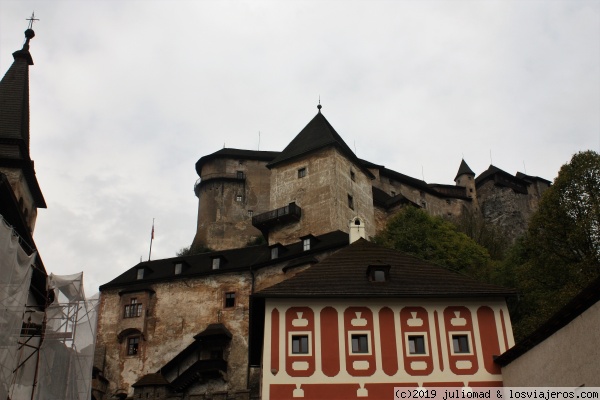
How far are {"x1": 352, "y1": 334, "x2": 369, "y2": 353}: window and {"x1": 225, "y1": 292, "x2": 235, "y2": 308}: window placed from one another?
79.4ft

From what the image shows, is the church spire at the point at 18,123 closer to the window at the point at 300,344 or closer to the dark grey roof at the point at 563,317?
the window at the point at 300,344

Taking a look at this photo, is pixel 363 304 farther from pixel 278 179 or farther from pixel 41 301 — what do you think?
pixel 278 179

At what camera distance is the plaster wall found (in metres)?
14.7

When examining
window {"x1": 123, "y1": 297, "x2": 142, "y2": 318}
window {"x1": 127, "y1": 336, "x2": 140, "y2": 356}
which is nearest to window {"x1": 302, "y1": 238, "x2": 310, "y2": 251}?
window {"x1": 123, "y1": 297, "x2": 142, "y2": 318}

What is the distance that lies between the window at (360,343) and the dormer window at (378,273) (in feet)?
7.55

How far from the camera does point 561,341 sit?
16.4 metres

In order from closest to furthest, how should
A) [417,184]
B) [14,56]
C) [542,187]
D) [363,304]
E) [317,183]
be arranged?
[363,304] → [14,56] → [317,183] → [417,184] → [542,187]

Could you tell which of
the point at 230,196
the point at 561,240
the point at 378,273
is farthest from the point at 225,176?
the point at 378,273

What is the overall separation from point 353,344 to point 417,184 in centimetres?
5978

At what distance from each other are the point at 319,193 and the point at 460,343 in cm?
3186

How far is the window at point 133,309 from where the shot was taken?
4699 cm

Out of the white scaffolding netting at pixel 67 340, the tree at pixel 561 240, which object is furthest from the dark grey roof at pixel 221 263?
the white scaffolding netting at pixel 67 340

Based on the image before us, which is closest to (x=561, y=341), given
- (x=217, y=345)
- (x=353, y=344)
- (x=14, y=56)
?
(x=353, y=344)

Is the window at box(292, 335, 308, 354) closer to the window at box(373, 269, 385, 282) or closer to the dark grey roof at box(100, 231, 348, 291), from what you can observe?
the window at box(373, 269, 385, 282)
